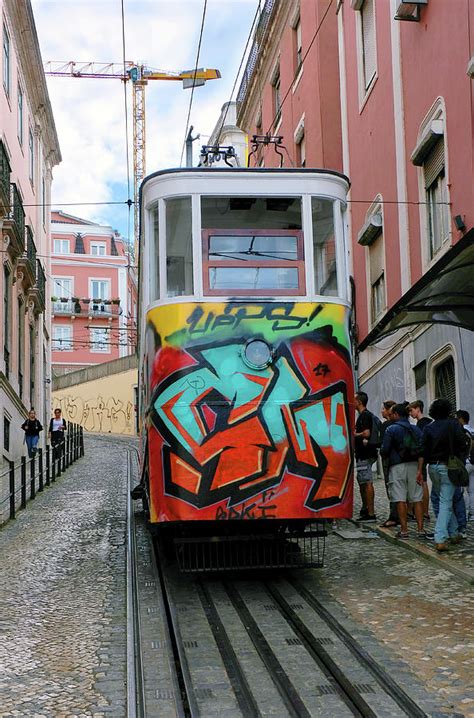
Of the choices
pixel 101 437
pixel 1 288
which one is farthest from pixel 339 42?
pixel 101 437

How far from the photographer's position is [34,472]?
1616 centimetres

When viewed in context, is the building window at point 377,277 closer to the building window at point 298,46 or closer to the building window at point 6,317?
the building window at point 298,46

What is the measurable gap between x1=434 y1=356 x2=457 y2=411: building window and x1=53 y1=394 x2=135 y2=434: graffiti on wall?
32823 mm

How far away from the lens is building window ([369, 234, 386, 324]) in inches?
689

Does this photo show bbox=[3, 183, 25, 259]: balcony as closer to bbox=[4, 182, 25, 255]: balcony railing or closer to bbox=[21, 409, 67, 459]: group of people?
bbox=[4, 182, 25, 255]: balcony railing

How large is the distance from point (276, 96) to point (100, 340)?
3589 centimetres

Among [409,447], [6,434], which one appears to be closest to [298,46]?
[6,434]

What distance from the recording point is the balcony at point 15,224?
891 inches

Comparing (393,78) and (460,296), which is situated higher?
(393,78)

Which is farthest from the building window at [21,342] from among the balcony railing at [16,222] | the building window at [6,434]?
the building window at [6,434]

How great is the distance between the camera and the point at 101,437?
3891 centimetres

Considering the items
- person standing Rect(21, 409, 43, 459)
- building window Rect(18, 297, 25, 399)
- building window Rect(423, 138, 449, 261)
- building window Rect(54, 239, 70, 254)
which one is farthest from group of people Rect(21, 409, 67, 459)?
building window Rect(54, 239, 70, 254)

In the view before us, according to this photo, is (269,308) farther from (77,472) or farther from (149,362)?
(77,472)

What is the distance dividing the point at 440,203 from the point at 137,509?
657 centimetres
